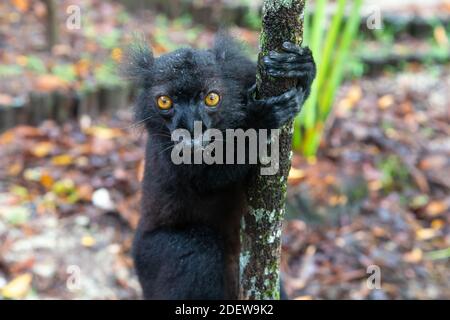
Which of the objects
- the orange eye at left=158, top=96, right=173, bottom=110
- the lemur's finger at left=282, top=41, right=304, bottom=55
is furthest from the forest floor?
the lemur's finger at left=282, top=41, right=304, bottom=55

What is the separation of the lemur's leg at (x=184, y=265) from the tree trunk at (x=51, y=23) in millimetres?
4432

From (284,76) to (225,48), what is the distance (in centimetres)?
81

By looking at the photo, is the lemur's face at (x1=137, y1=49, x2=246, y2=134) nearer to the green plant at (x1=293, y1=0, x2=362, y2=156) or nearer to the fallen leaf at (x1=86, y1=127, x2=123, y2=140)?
the green plant at (x1=293, y1=0, x2=362, y2=156)

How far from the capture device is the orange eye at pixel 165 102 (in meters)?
3.36

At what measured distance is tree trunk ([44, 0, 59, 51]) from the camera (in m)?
7.25

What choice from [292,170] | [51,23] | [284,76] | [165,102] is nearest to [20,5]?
[51,23]

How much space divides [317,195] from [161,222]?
2.54m

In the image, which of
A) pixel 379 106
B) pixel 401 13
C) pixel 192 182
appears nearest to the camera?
pixel 192 182

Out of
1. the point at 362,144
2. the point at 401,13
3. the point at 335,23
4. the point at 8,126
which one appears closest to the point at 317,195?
the point at 362,144

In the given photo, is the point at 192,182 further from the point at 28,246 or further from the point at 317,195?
the point at 317,195

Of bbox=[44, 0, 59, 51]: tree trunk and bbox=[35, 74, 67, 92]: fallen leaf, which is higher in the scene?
bbox=[44, 0, 59, 51]: tree trunk

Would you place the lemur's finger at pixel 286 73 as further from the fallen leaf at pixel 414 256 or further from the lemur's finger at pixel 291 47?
the fallen leaf at pixel 414 256

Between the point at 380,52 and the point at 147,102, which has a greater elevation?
the point at 380,52

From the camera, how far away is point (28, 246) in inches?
203
